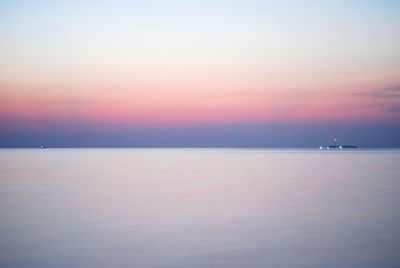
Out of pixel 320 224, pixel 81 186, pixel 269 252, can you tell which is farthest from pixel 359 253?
pixel 81 186

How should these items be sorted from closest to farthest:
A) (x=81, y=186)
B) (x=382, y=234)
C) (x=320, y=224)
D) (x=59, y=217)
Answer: (x=382, y=234), (x=320, y=224), (x=59, y=217), (x=81, y=186)

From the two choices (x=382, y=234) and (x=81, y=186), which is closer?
(x=382, y=234)

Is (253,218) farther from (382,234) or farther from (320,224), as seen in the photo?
(382,234)

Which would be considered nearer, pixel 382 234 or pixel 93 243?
pixel 93 243

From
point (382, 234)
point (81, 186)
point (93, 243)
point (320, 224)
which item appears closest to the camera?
point (93, 243)

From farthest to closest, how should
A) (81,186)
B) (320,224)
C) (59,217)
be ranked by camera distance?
(81,186)
(59,217)
(320,224)

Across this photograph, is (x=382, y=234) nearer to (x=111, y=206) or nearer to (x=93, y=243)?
(x=93, y=243)

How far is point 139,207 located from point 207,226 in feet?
16.7

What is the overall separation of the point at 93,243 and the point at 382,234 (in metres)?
8.64

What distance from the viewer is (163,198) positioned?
879 inches

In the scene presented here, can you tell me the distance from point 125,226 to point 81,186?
45.9ft

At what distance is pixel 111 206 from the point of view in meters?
19.5

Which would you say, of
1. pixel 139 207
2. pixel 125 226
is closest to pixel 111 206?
pixel 139 207

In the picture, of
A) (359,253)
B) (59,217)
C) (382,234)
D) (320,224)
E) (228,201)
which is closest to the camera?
(359,253)
